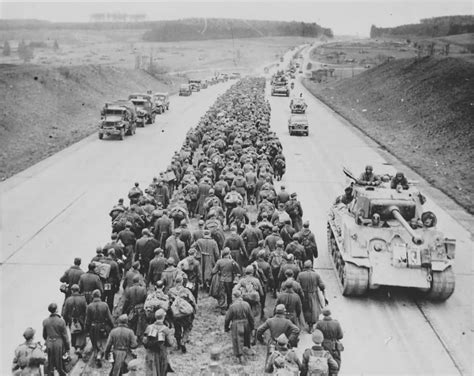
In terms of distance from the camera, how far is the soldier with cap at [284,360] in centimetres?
812

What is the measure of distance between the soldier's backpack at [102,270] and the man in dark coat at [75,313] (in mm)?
959

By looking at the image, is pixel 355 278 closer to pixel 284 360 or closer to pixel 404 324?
pixel 404 324

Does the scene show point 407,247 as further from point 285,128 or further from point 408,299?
point 285,128

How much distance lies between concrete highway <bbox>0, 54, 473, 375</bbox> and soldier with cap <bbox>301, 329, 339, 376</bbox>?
223 cm

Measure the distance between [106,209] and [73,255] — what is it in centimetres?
439

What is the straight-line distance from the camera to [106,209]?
1988 centimetres

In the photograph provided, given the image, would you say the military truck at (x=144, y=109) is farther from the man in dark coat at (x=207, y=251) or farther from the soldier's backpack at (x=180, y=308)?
the soldier's backpack at (x=180, y=308)

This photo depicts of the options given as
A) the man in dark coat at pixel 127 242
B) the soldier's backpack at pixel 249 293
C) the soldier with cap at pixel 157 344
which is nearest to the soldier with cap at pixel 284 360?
the soldier with cap at pixel 157 344

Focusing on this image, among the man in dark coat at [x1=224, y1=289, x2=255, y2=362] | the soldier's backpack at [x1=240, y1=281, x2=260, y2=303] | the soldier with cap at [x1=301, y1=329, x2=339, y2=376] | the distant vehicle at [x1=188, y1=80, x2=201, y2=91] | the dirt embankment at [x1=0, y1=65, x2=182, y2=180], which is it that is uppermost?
the soldier with cap at [x1=301, y1=329, x2=339, y2=376]

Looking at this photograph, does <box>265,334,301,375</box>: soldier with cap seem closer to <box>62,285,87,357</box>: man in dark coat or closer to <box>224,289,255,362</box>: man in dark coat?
<box>224,289,255,362</box>: man in dark coat

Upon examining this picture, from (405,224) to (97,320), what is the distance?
A: 6986 mm

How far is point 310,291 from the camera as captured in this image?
1157 cm

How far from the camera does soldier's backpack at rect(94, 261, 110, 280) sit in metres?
11.4

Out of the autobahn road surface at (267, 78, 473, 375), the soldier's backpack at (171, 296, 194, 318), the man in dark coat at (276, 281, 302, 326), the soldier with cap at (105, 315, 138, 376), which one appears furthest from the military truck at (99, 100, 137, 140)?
the soldier with cap at (105, 315, 138, 376)
